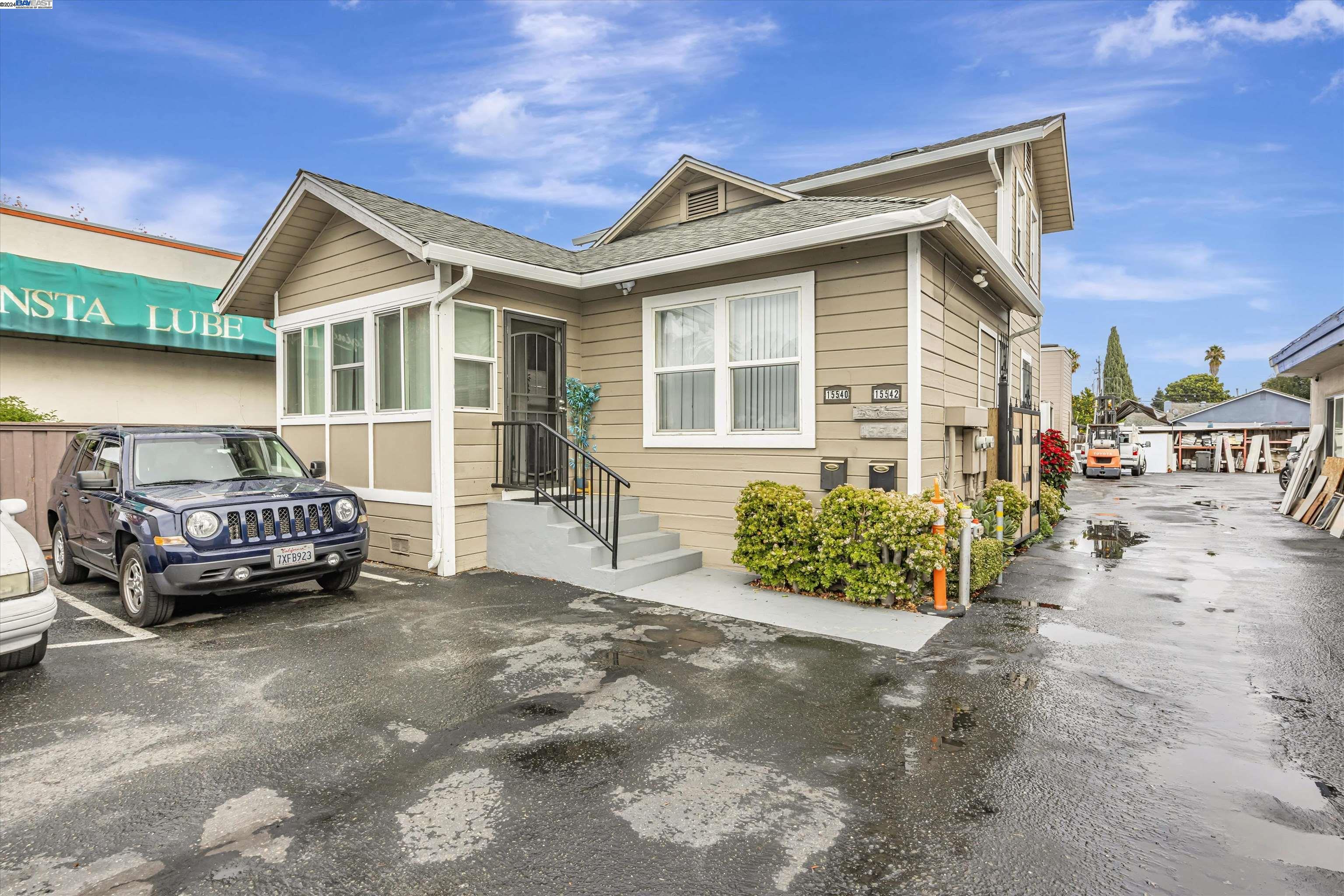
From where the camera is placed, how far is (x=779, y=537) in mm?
6660

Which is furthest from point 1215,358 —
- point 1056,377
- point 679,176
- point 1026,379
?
point 679,176

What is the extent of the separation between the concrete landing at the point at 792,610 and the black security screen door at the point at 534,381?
2.05m

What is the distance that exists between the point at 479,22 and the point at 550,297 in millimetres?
8169

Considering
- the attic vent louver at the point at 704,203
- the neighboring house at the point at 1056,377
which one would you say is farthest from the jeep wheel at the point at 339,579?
the neighboring house at the point at 1056,377

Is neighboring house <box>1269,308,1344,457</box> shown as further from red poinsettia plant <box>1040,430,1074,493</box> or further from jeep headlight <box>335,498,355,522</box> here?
jeep headlight <box>335,498,355,522</box>

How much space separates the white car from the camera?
4.05 m

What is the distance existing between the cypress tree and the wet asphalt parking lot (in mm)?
77951

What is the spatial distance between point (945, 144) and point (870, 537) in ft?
24.6

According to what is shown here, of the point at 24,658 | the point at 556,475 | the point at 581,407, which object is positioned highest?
the point at 581,407

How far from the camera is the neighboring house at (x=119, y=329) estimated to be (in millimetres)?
10445

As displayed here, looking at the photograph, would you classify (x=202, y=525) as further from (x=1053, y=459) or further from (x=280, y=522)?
(x=1053, y=459)

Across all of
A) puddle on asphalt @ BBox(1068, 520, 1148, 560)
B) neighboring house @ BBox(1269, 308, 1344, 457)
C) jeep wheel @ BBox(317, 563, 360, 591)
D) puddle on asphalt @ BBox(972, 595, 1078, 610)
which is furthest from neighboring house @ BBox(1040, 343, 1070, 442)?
jeep wheel @ BBox(317, 563, 360, 591)

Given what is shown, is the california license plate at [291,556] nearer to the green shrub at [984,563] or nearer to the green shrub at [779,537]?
the green shrub at [779,537]

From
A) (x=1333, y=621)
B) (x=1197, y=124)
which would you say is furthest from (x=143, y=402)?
(x=1197, y=124)
